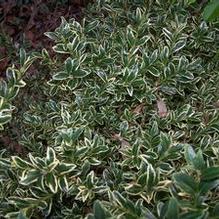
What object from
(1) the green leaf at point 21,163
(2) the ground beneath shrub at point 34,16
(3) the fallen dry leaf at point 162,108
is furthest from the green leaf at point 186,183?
(2) the ground beneath shrub at point 34,16

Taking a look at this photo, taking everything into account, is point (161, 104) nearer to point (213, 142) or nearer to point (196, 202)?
point (213, 142)

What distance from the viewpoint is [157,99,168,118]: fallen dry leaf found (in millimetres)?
2123

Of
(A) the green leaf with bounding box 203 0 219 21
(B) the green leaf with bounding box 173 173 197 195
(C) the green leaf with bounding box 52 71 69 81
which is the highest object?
(A) the green leaf with bounding box 203 0 219 21

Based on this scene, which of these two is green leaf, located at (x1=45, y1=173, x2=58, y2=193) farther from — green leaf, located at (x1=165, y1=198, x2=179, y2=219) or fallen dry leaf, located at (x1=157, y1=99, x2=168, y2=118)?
fallen dry leaf, located at (x1=157, y1=99, x2=168, y2=118)

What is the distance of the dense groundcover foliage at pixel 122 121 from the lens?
1584mm

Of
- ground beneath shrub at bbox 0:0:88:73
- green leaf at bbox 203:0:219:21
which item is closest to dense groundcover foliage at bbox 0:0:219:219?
green leaf at bbox 203:0:219:21

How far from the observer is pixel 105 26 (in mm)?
2611

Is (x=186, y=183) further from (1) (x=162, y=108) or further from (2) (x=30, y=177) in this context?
(1) (x=162, y=108)

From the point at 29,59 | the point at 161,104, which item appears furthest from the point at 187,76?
the point at 29,59

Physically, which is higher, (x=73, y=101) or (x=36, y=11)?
(x=73, y=101)

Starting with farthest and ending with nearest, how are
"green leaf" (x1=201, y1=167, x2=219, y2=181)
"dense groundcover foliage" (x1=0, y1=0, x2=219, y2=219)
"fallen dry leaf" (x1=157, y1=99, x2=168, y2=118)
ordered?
"fallen dry leaf" (x1=157, y1=99, x2=168, y2=118)
"dense groundcover foliage" (x1=0, y1=0, x2=219, y2=219)
"green leaf" (x1=201, y1=167, x2=219, y2=181)

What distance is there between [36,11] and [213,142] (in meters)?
2.22

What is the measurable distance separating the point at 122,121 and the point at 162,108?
22 centimetres

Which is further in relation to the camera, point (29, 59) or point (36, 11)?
point (36, 11)
